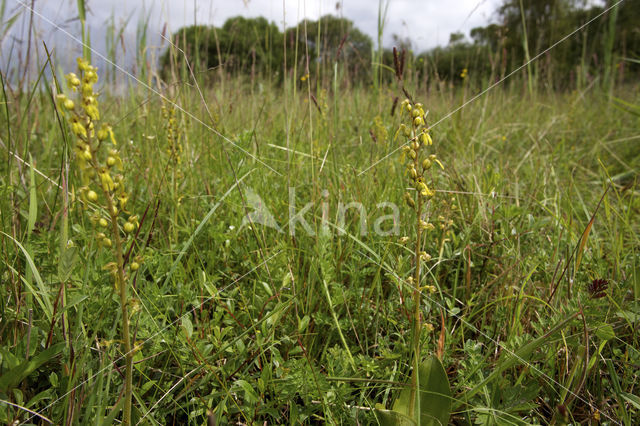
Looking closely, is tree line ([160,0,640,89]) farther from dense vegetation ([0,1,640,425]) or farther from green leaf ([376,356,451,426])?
green leaf ([376,356,451,426])

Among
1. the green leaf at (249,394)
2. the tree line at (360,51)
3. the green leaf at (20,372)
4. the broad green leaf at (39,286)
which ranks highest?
the tree line at (360,51)

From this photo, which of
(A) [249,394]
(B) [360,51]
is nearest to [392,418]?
(A) [249,394]

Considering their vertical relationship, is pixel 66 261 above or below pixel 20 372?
above

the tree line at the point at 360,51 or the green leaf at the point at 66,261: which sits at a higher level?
the tree line at the point at 360,51

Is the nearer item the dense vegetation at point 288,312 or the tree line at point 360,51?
the dense vegetation at point 288,312

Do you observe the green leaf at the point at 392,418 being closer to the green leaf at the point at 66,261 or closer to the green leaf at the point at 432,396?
the green leaf at the point at 432,396

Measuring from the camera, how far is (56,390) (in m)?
0.94

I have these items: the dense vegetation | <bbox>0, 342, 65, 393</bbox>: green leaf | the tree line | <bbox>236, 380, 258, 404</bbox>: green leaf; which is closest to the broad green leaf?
the dense vegetation

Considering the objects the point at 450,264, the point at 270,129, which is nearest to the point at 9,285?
the point at 450,264

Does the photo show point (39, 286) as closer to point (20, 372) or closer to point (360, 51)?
point (20, 372)

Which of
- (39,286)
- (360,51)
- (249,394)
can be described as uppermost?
(360,51)

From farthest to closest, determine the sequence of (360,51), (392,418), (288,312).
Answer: (360,51) → (288,312) → (392,418)

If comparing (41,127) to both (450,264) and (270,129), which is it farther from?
(450,264)

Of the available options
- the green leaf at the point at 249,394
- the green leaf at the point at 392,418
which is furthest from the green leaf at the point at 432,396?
the green leaf at the point at 249,394
